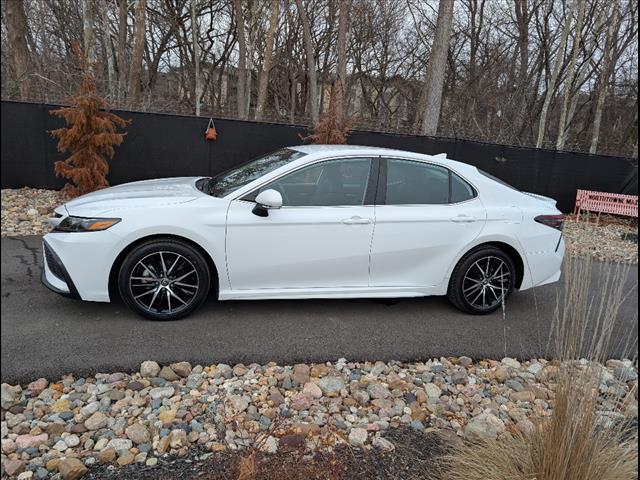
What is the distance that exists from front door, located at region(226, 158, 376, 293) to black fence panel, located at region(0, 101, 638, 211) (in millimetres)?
4748

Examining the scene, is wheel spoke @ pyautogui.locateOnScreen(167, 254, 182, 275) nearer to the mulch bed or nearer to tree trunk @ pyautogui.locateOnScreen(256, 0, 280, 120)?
the mulch bed

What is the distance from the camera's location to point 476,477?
7.14ft

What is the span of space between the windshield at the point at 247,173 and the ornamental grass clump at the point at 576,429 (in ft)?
9.06

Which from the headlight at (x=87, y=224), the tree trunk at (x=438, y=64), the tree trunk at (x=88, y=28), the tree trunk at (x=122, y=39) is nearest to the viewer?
the headlight at (x=87, y=224)

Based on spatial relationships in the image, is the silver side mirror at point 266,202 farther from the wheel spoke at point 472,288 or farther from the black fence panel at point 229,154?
the black fence panel at point 229,154

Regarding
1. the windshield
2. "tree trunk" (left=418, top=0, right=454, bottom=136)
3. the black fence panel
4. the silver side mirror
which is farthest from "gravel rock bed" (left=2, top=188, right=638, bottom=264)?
"tree trunk" (left=418, top=0, right=454, bottom=136)

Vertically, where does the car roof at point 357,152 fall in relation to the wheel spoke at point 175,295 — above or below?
above

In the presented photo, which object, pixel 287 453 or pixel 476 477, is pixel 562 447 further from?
pixel 287 453

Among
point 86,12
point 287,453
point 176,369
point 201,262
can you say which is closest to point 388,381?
point 287,453

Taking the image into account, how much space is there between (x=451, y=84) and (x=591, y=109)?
6036mm

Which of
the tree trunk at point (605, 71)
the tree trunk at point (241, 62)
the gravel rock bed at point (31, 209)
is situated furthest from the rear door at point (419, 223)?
the tree trunk at point (605, 71)

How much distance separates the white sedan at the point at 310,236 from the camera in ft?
12.6

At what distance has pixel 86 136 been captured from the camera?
25.9ft

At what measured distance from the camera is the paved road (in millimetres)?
3414
